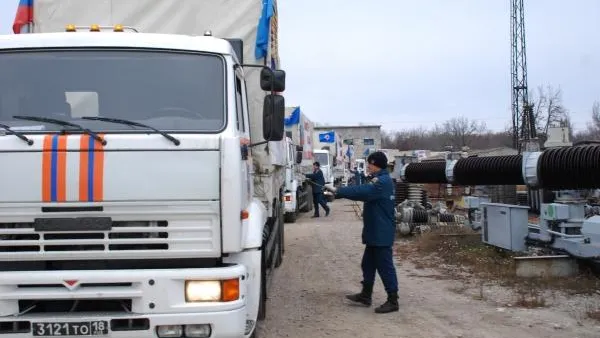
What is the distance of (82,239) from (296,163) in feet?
44.6

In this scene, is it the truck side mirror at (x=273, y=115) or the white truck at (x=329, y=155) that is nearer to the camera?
the truck side mirror at (x=273, y=115)

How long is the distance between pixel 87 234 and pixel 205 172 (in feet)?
2.93

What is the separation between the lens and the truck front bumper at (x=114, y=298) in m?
3.94

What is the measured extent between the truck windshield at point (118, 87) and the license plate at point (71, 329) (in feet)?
4.52

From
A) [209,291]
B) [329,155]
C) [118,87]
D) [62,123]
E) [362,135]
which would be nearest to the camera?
[209,291]

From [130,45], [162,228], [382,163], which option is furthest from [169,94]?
[382,163]

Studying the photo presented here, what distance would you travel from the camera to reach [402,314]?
6.87 m

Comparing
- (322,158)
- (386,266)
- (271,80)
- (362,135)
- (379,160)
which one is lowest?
(386,266)

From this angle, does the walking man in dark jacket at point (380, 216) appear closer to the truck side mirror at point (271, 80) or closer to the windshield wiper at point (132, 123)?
the truck side mirror at point (271, 80)

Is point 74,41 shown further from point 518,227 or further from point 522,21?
point 522,21

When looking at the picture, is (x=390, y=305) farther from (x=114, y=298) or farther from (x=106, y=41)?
(x=106, y=41)

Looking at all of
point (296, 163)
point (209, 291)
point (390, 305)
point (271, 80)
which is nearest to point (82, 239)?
point (209, 291)

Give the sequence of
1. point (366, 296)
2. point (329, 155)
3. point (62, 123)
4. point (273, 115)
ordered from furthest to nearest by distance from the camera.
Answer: point (329, 155) < point (366, 296) < point (273, 115) < point (62, 123)

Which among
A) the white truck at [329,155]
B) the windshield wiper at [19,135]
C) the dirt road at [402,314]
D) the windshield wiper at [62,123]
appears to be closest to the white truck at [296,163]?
the white truck at [329,155]
